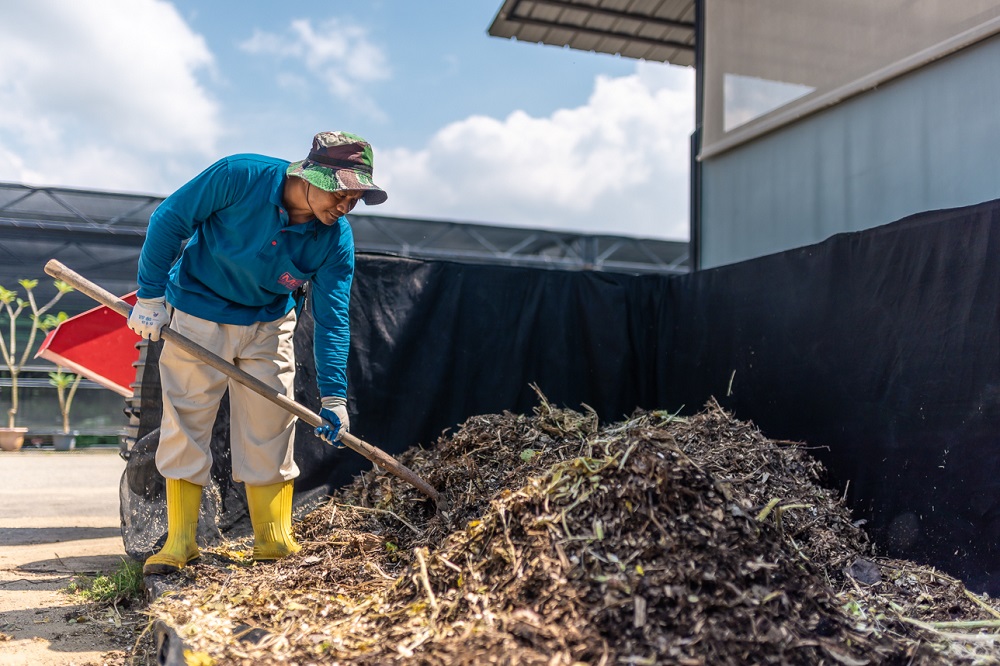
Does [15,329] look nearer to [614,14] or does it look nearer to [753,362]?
[614,14]

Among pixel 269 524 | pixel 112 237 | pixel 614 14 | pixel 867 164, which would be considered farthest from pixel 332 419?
pixel 112 237

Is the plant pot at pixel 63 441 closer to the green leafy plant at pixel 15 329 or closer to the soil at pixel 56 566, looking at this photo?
the green leafy plant at pixel 15 329

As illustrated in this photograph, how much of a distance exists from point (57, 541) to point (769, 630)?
147 inches

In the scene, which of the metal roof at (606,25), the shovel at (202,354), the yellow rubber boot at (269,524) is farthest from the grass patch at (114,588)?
the metal roof at (606,25)

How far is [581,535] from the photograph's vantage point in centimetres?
197

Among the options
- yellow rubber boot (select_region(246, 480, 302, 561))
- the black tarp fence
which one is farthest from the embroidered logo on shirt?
the black tarp fence

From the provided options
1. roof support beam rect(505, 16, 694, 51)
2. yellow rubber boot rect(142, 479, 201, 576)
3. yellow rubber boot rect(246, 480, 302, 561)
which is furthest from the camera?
roof support beam rect(505, 16, 694, 51)

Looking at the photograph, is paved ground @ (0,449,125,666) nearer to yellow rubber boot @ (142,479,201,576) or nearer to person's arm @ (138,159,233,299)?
yellow rubber boot @ (142,479,201,576)

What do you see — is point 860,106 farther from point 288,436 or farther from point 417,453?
point 288,436

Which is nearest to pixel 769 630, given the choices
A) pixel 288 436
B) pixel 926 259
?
pixel 926 259

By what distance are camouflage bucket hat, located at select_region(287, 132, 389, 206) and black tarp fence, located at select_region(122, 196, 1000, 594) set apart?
4.02 feet

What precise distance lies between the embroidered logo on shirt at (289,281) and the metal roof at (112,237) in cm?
554

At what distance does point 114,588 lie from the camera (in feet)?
9.48

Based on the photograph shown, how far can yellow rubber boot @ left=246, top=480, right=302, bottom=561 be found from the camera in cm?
294
